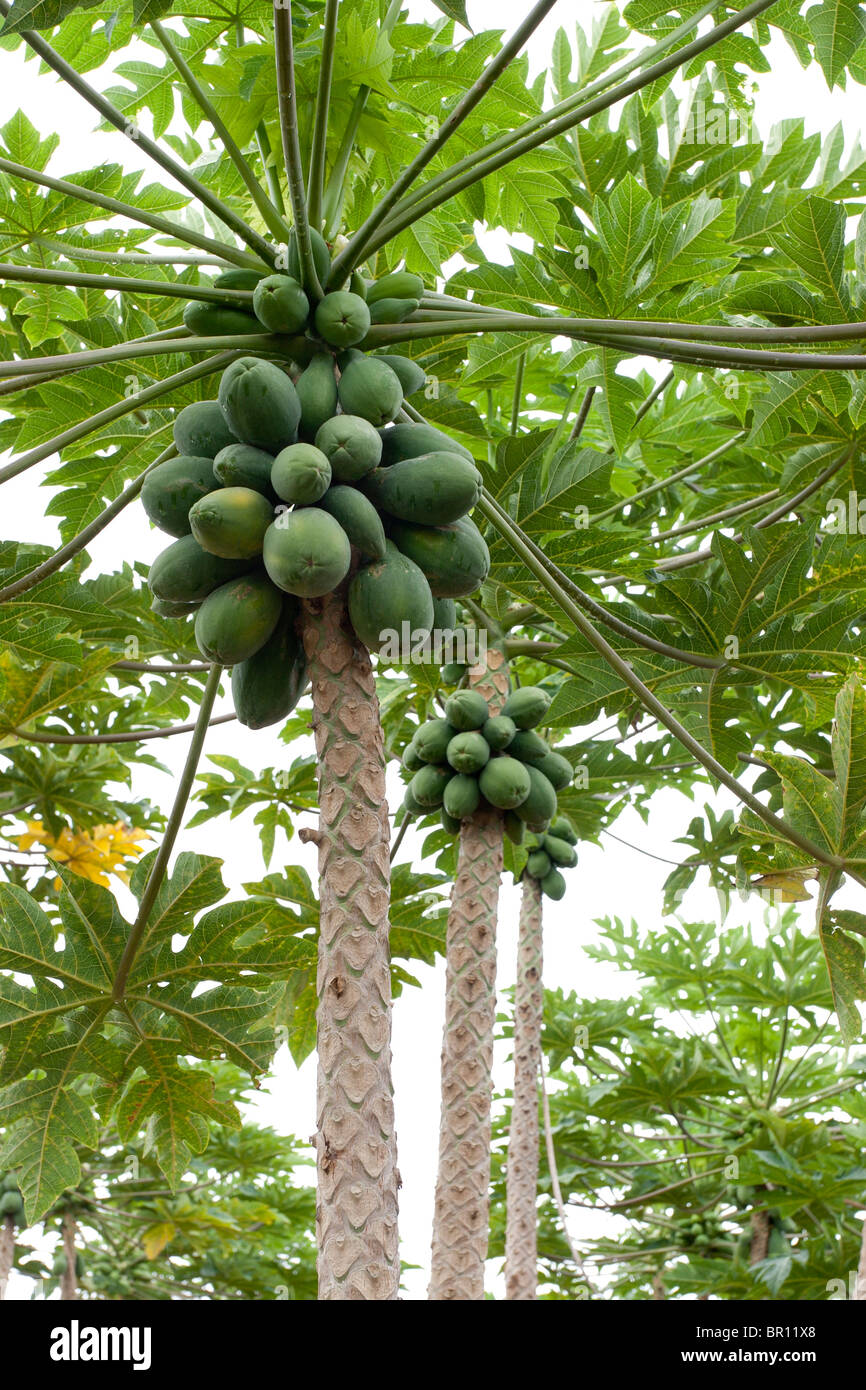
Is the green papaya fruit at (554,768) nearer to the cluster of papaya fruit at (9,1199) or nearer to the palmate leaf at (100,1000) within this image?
the palmate leaf at (100,1000)

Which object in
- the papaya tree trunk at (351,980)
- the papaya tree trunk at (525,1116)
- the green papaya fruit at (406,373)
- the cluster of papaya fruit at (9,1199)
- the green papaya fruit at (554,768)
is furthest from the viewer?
the cluster of papaya fruit at (9,1199)

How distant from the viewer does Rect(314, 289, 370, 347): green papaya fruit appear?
2.22 meters

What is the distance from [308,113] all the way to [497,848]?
6.29 feet

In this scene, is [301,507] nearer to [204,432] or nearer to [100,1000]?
[204,432]

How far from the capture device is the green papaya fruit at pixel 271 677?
7.34ft

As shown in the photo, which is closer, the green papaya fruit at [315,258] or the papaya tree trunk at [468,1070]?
the green papaya fruit at [315,258]

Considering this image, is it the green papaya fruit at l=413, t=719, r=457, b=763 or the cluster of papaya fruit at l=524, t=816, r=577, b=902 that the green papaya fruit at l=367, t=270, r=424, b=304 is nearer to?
the green papaya fruit at l=413, t=719, r=457, b=763

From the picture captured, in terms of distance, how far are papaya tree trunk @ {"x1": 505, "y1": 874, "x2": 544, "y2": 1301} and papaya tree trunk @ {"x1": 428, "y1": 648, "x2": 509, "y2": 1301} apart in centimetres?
121

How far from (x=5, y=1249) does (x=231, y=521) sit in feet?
19.8

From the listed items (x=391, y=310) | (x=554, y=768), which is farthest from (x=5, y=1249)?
(x=391, y=310)

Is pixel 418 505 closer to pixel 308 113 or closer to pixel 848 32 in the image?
pixel 308 113

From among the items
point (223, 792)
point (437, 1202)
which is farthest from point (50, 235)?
point (437, 1202)

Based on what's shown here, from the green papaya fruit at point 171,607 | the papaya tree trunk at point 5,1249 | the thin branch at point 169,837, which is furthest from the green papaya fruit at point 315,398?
the papaya tree trunk at point 5,1249

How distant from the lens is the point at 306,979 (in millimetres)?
3701
